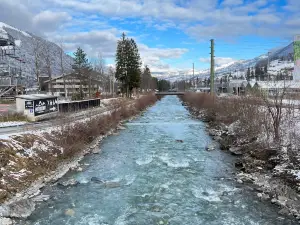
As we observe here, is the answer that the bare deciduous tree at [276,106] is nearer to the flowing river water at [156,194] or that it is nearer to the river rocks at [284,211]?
the flowing river water at [156,194]

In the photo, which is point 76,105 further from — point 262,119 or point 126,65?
point 126,65

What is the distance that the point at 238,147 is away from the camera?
23688mm

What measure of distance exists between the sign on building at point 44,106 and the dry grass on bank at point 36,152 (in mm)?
4432

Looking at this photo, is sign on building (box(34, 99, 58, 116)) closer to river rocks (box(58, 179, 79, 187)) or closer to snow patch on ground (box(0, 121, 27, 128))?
snow patch on ground (box(0, 121, 27, 128))

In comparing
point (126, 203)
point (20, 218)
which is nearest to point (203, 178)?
point (126, 203)

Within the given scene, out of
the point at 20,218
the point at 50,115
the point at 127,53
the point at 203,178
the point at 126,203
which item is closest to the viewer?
the point at 20,218

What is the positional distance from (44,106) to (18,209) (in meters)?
18.8

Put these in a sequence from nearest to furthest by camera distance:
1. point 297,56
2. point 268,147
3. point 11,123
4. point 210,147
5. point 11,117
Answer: point 268,147
point 210,147
point 11,123
point 11,117
point 297,56

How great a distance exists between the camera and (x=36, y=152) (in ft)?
61.5

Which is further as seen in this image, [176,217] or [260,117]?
[260,117]

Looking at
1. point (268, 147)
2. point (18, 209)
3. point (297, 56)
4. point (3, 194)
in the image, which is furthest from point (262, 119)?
point (3, 194)

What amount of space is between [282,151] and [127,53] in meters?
61.3

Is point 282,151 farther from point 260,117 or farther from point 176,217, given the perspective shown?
point 176,217

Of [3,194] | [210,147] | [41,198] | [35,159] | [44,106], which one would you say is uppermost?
[44,106]
